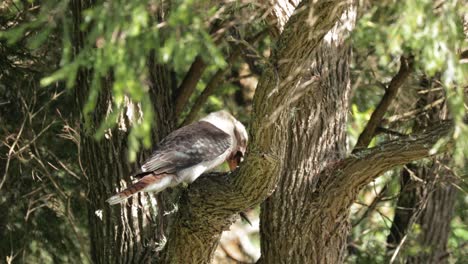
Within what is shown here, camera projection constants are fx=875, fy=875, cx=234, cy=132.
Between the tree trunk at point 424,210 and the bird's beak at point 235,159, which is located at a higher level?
the bird's beak at point 235,159

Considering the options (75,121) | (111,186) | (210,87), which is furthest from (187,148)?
(210,87)

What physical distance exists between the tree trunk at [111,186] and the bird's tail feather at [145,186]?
0.82 ft

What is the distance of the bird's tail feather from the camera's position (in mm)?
5656

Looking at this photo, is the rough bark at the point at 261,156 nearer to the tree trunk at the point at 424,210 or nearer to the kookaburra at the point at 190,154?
the kookaburra at the point at 190,154

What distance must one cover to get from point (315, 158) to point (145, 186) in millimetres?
1254

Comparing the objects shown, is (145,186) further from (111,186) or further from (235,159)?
(235,159)

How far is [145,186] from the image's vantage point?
19.2 feet

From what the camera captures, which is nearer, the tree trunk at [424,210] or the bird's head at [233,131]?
the bird's head at [233,131]

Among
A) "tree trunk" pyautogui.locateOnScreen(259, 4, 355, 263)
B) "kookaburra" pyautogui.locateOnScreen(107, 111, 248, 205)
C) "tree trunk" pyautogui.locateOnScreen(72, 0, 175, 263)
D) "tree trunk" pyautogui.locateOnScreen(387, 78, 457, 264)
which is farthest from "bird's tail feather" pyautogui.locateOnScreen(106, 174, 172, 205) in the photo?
"tree trunk" pyautogui.locateOnScreen(387, 78, 457, 264)

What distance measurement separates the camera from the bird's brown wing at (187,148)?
6184 millimetres

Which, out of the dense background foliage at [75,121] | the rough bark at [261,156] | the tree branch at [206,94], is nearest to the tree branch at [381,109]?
the dense background foliage at [75,121]

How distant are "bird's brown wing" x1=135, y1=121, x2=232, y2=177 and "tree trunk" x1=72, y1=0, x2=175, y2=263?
0.22m

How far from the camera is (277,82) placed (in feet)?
15.4

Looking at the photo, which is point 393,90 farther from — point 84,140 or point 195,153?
point 84,140
